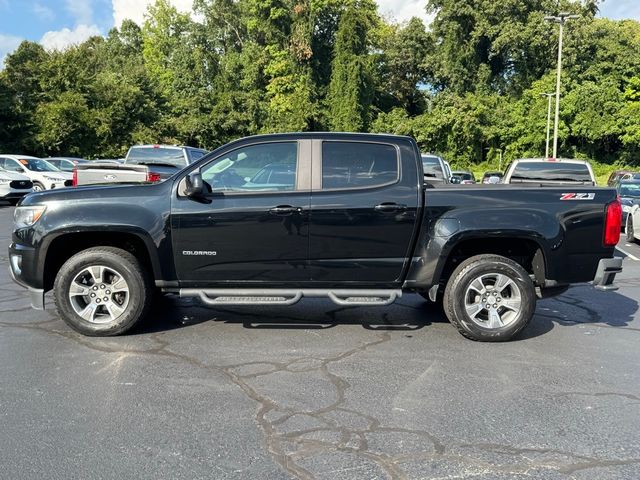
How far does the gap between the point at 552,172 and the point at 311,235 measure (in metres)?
7.74

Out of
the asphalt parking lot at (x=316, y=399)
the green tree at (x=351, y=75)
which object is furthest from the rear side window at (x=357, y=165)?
the green tree at (x=351, y=75)

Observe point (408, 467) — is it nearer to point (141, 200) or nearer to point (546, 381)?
point (546, 381)

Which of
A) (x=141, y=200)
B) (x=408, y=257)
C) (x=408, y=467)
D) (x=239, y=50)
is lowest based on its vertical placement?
(x=408, y=467)

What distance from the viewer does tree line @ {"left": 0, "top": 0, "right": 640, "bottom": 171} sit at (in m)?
43.5

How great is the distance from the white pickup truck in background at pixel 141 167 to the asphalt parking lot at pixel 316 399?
579cm

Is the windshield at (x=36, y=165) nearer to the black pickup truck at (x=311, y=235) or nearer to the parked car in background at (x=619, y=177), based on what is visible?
the black pickup truck at (x=311, y=235)

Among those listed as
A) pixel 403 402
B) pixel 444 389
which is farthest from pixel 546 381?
pixel 403 402

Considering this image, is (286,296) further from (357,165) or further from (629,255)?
(629,255)

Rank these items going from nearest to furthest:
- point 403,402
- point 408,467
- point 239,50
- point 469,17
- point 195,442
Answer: point 408,467 → point 195,442 → point 403,402 → point 469,17 → point 239,50

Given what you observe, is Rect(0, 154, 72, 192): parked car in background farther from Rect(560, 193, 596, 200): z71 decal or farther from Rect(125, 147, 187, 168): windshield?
Rect(560, 193, 596, 200): z71 decal

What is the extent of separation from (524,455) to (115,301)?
12.8 feet

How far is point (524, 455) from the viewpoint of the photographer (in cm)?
343

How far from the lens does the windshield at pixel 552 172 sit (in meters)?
11.2

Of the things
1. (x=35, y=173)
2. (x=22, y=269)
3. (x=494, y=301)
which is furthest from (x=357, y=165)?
(x=35, y=173)
